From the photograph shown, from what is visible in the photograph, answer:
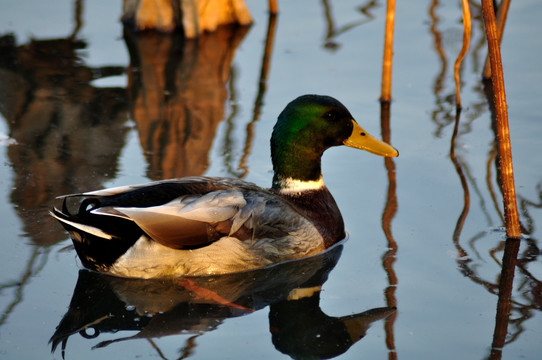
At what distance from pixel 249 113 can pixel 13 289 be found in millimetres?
3180

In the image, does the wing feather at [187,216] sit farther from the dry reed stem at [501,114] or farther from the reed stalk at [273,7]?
the reed stalk at [273,7]

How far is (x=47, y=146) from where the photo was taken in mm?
7102

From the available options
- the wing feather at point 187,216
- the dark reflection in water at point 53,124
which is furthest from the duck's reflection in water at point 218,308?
the dark reflection in water at point 53,124

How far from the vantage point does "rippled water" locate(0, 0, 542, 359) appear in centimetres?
474

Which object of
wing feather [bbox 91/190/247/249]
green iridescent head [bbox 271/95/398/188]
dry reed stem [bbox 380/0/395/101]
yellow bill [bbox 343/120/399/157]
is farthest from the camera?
dry reed stem [bbox 380/0/395/101]

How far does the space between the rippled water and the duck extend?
127 mm

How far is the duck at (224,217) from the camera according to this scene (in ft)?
17.0

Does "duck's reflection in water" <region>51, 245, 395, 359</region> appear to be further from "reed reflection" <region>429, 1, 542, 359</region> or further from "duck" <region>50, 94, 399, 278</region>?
"reed reflection" <region>429, 1, 542, 359</region>

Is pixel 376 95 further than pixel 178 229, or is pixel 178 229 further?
pixel 376 95

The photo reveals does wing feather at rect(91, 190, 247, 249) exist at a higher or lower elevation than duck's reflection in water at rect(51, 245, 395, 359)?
higher

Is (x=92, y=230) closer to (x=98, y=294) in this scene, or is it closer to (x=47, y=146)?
(x=98, y=294)

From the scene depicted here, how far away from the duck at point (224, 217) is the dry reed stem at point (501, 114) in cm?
81

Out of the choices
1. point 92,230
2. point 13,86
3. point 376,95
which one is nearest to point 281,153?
point 92,230

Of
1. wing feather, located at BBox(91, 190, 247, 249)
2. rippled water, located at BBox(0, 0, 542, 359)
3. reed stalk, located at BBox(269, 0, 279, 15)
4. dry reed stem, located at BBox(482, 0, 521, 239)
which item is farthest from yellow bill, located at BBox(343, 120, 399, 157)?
reed stalk, located at BBox(269, 0, 279, 15)
